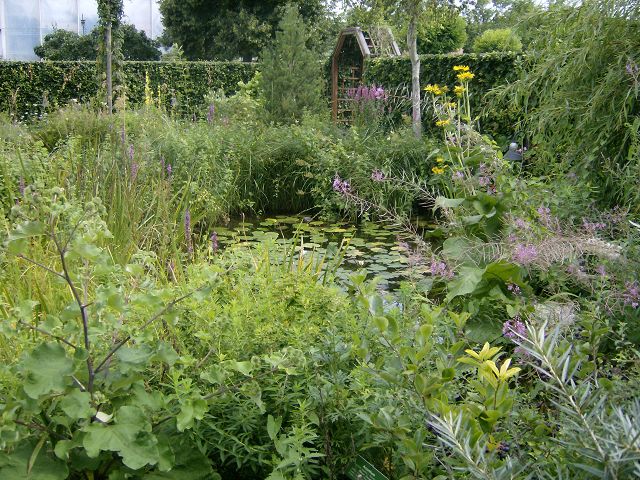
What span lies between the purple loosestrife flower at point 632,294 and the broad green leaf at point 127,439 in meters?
1.59

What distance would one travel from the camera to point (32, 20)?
86.0 feet

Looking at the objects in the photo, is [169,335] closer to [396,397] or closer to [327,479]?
[327,479]

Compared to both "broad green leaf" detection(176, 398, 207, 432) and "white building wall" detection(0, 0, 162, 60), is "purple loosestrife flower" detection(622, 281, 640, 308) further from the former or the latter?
"white building wall" detection(0, 0, 162, 60)

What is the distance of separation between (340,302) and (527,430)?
32.4 inches

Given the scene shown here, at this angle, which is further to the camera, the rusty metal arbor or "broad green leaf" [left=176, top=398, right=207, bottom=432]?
the rusty metal arbor

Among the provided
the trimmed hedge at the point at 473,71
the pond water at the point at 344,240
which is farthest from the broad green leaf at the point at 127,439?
the trimmed hedge at the point at 473,71

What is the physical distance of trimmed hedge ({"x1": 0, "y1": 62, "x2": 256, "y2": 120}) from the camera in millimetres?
15219

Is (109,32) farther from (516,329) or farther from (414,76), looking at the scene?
(516,329)

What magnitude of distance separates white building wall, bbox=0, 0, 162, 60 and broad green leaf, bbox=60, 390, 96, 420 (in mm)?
25812

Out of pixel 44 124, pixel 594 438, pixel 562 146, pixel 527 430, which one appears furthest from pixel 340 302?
pixel 44 124

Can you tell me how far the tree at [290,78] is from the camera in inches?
425

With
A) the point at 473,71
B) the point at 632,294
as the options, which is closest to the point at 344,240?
the point at 632,294

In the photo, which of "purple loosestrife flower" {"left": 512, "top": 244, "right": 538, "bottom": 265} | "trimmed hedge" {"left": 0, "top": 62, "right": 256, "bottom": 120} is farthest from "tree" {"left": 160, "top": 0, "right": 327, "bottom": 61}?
"purple loosestrife flower" {"left": 512, "top": 244, "right": 538, "bottom": 265}

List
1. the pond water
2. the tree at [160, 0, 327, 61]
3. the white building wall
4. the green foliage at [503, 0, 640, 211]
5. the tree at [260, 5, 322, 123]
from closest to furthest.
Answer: the green foliage at [503, 0, 640, 211] → the pond water → the tree at [260, 5, 322, 123] → the white building wall → the tree at [160, 0, 327, 61]
